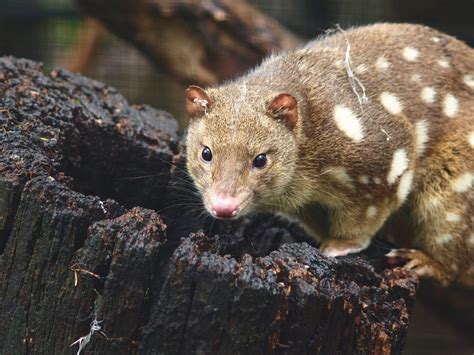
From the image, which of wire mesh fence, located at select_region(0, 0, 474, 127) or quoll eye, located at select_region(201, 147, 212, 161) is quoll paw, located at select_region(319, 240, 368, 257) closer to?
quoll eye, located at select_region(201, 147, 212, 161)

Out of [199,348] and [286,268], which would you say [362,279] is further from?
[199,348]

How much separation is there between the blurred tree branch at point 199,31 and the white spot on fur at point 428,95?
2.43m

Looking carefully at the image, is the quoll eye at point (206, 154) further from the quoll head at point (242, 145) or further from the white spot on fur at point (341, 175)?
the white spot on fur at point (341, 175)

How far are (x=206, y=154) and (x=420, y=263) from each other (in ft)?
5.16

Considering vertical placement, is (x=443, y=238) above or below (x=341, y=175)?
below

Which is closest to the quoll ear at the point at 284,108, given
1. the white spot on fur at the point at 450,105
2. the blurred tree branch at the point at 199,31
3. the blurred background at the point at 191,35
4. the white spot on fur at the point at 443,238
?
the white spot on fur at the point at 450,105

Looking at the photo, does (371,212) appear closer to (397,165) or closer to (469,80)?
(397,165)

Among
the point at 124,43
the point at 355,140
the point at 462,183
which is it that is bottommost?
the point at 462,183

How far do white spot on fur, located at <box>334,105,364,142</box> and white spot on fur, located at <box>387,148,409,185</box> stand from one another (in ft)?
0.83

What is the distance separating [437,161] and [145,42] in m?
3.57

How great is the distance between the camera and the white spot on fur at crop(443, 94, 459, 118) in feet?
16.5

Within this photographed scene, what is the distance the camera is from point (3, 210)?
3.62m

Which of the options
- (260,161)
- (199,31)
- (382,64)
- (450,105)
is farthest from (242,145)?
(199,31)

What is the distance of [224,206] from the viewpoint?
421 cm
